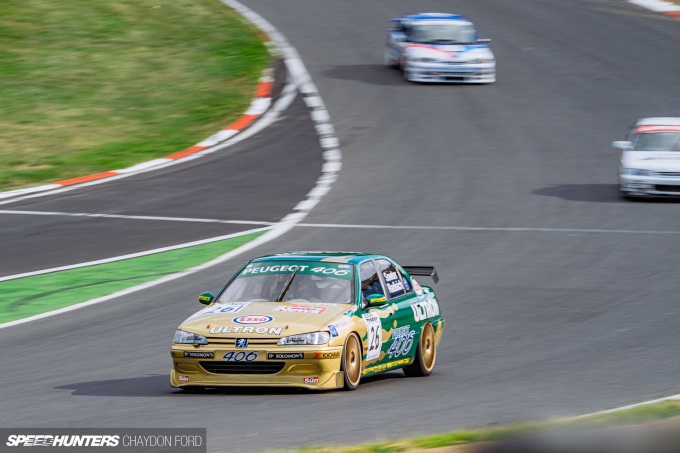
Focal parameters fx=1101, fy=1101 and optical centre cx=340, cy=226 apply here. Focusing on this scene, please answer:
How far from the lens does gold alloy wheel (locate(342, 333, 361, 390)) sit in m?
9.73

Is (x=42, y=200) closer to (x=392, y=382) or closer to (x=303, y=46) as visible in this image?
(x=392, y=382)

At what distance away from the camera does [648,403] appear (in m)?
8.69

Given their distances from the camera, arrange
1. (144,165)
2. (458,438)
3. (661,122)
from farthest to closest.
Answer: (144,165) → (661,122) → (458,438)

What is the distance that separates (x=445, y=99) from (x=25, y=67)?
12610 millimetres

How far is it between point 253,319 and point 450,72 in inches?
924

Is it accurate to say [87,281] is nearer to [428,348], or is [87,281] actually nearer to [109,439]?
[428,348]

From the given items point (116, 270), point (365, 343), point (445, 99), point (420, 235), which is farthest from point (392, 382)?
point (445, 99)

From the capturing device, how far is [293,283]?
1043 cm

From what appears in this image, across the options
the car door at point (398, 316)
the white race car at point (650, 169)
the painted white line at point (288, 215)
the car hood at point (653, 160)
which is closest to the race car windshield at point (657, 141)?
the white race car at point (650, 169)

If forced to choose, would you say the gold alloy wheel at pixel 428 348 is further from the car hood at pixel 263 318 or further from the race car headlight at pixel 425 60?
the race car headlight at pixel 425 60

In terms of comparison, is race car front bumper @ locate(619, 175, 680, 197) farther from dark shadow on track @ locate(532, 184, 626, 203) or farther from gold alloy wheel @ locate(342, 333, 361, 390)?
gold alloy wheel @ locate(342, 333, 361, 390)

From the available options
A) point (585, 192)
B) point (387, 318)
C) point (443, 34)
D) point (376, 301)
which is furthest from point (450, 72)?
point (376, 301)

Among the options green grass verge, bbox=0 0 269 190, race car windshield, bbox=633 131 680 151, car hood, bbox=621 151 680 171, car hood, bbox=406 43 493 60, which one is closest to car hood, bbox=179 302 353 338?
car hood, bbox=621 151 680 171

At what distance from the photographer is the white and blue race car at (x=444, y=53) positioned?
32.0m
